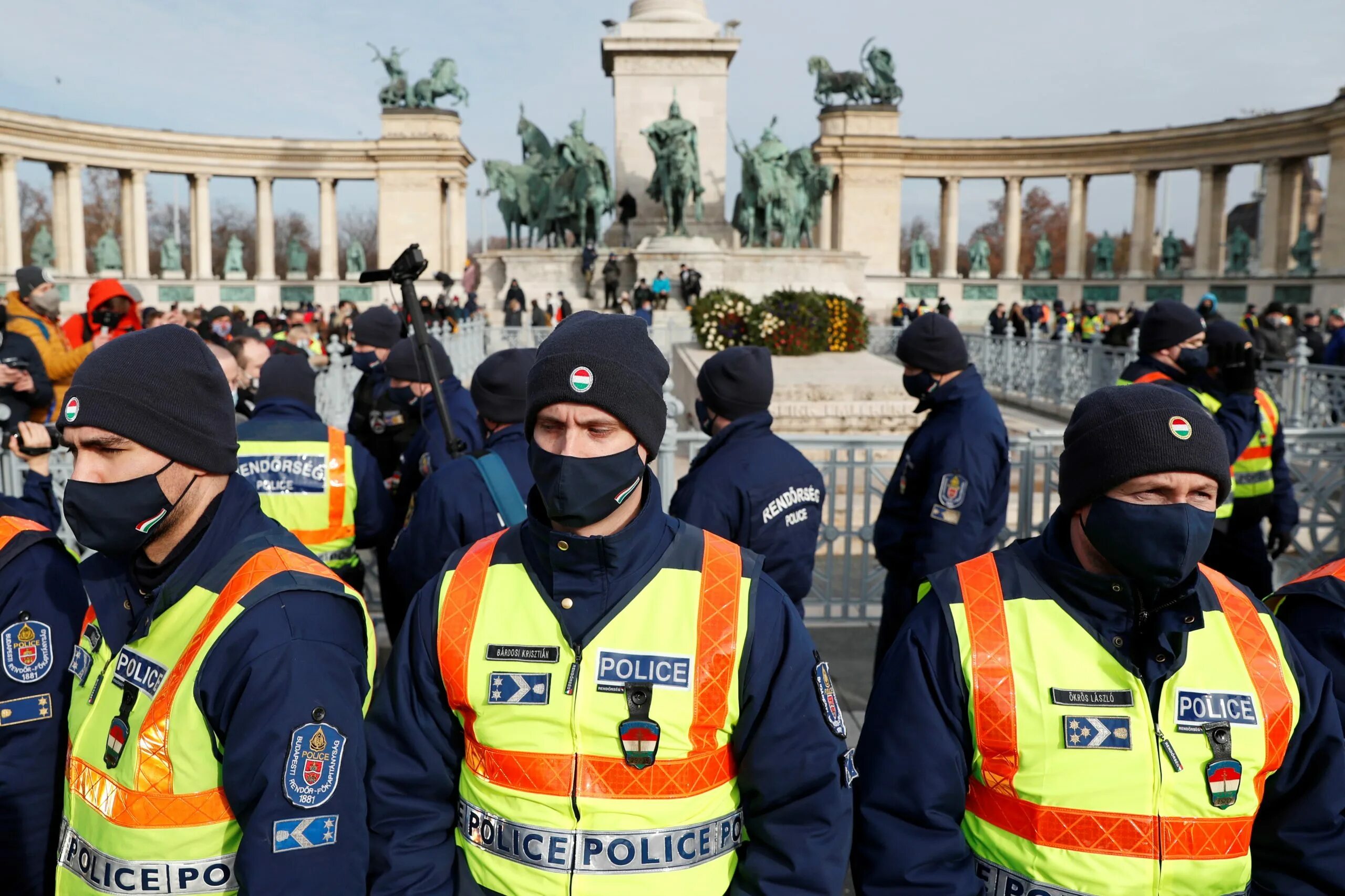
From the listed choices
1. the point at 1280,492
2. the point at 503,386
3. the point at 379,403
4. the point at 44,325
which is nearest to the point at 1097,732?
the point at 503,386

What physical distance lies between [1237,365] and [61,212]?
54335 mm

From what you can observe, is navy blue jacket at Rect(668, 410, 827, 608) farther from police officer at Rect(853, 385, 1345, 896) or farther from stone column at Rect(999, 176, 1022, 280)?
stone column at Rect(999, 176, 1022, 280)

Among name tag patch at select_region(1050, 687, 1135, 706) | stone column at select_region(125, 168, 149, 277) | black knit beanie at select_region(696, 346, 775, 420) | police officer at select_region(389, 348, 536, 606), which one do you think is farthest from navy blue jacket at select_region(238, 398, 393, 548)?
stone column at select_region(125, 168, 149, 277)

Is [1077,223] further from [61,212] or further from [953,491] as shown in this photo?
[953,491]

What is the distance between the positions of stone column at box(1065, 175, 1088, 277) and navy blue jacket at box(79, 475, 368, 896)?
5579 centimetres

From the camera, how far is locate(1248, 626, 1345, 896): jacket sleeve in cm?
205

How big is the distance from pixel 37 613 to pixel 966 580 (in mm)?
2193

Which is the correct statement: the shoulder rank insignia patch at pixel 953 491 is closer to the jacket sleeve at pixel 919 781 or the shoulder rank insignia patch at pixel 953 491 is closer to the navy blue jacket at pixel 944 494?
the navy blue jacket at pixel 944 494

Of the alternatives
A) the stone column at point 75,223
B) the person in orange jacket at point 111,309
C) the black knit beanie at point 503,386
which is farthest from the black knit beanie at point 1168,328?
the stone column at point 75,223

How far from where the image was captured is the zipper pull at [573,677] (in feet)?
6.73

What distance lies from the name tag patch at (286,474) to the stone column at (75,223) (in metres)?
50.3

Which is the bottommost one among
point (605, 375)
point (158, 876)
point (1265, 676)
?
point (158, 876)

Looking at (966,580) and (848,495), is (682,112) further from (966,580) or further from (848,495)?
(966,580)

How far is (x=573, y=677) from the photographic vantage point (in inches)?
80.8
